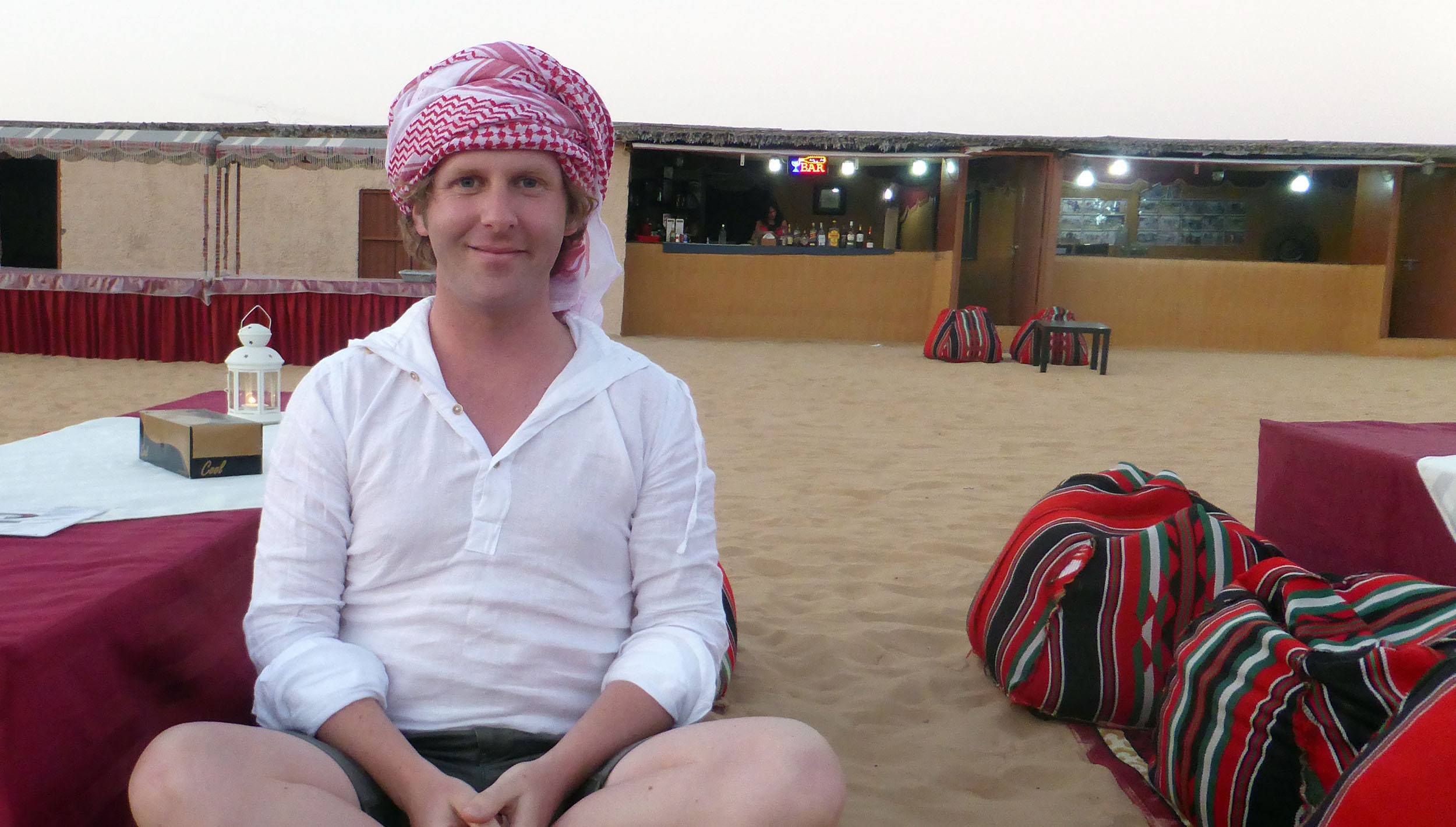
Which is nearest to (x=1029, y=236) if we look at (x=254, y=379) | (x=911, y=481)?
(x=911, y=481)

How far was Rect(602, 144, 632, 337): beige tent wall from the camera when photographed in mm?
13633

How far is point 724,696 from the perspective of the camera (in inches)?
114

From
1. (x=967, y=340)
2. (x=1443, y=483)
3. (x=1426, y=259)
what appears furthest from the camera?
(x=1426, y=259)

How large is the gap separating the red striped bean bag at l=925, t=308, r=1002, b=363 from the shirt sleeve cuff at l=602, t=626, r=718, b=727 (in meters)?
10.6

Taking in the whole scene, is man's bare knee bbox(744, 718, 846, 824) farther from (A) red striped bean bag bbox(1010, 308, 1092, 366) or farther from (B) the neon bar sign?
(B) the neon bar sign

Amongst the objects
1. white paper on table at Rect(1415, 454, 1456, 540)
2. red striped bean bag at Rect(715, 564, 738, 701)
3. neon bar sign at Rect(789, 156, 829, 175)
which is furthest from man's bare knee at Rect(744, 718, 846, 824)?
neon bar sign at Rect(789, 156, 829, 175)

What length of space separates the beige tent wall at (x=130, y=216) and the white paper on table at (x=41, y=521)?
1454cm

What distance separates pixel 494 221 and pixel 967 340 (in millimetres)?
10718

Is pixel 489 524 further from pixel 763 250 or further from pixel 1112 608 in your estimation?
pixel 763 250

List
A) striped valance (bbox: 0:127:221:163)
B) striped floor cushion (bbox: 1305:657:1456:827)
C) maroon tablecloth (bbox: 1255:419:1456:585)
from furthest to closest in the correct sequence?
striped valance (bbox: 0:127:221:163)
maroon tablecloth (bbox: 1255:419:1456:585)
striped floor cushion (bbox: 1305:657:1456:827)

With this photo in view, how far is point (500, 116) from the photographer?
5.08ft

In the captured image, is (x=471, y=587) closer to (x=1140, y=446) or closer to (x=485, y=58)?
(x=485, y=58)

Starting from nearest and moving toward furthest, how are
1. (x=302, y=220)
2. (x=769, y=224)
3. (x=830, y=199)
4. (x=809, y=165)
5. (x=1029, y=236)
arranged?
(x=1029, y=236) < (x=809, y=165) < (x=302, y=220) < (x=769, y=224) < (x=830, y=199)

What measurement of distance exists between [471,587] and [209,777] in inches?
16.2
